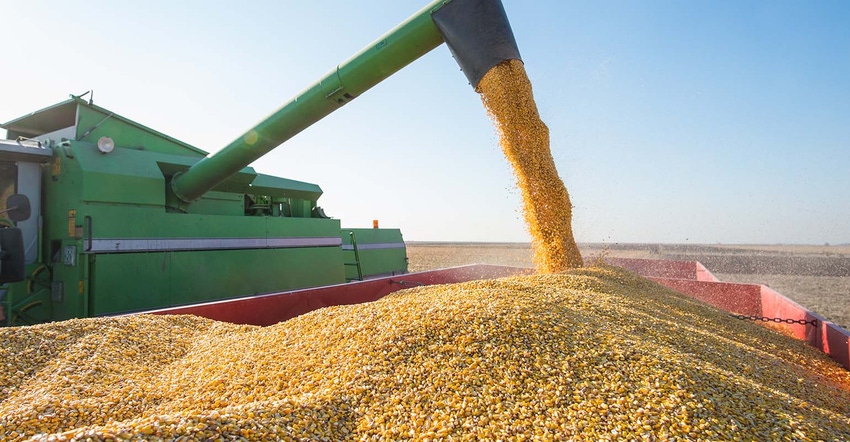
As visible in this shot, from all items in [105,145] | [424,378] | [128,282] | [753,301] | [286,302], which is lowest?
[753,301]

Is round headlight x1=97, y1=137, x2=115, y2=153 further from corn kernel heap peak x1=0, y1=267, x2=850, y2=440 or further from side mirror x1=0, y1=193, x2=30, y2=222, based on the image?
corn kernel heap peak x1=0, y1=267, x2=850, y2=440

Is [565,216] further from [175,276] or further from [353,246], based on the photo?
[175,276]

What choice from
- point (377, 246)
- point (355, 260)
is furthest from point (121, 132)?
point (377, 246)

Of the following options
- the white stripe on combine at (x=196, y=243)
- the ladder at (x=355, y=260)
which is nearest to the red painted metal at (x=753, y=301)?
the ladder at (x=355, y=260)

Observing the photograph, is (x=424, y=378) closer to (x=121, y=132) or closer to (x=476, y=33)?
(x=476, y=33)

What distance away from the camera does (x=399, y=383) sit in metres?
2.09

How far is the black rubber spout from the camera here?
3.76 m

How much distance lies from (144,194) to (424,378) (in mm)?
3350

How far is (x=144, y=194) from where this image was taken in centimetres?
409

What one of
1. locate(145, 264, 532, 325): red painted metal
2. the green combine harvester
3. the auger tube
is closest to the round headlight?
the green combine harvester

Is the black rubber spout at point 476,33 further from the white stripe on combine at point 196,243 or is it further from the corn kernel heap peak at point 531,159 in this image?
the white stripe on combine at point 196,243

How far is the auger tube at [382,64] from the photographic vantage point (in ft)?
12.4

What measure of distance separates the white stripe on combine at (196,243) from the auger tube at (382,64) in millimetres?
580

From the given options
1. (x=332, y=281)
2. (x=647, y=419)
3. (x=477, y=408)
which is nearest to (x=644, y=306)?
(x=647, y=419)
